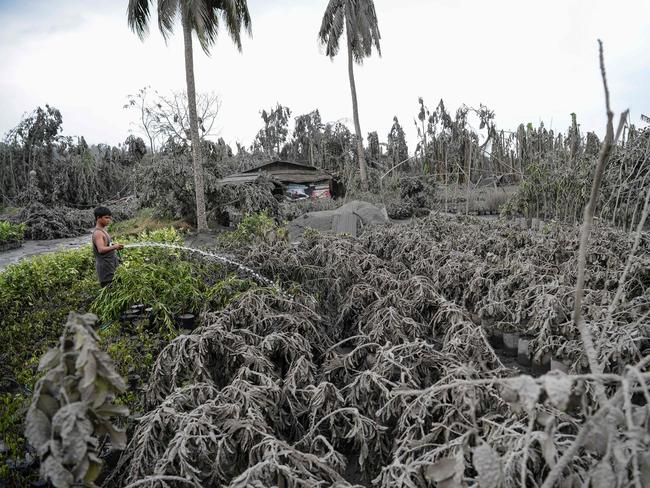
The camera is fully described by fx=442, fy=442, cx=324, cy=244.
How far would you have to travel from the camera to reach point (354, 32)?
22672 mm

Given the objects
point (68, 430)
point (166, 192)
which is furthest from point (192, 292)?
point (166, 192)

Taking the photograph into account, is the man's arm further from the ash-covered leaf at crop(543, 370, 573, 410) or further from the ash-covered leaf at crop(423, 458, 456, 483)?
the ash-covered leaf at crop(543, 370, 573, 410)

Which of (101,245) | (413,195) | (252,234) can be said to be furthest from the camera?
(413,195)

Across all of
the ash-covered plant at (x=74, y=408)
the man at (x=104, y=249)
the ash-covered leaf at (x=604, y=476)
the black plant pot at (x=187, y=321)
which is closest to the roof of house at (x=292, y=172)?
the man at (x=104, y=249)

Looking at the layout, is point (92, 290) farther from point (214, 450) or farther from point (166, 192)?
point (166, 192)

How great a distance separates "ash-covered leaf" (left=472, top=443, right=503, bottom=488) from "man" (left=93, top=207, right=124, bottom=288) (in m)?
4.89

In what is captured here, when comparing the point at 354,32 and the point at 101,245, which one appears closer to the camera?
the point at 101,245

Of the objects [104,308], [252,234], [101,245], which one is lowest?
[104,308]

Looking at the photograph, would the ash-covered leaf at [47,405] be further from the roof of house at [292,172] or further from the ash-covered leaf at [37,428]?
the roof of house at [292,172]

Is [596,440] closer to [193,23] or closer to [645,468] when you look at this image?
[645,468]

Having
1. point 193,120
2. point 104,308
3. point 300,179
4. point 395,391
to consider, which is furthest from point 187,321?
point 300,179

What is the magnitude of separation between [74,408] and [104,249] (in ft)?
14.8

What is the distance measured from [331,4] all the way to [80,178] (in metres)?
16.5

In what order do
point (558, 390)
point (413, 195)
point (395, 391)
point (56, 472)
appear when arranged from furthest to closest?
point (413, 195)
point (395, 391)
point (56, 472)
point (558, 390)
